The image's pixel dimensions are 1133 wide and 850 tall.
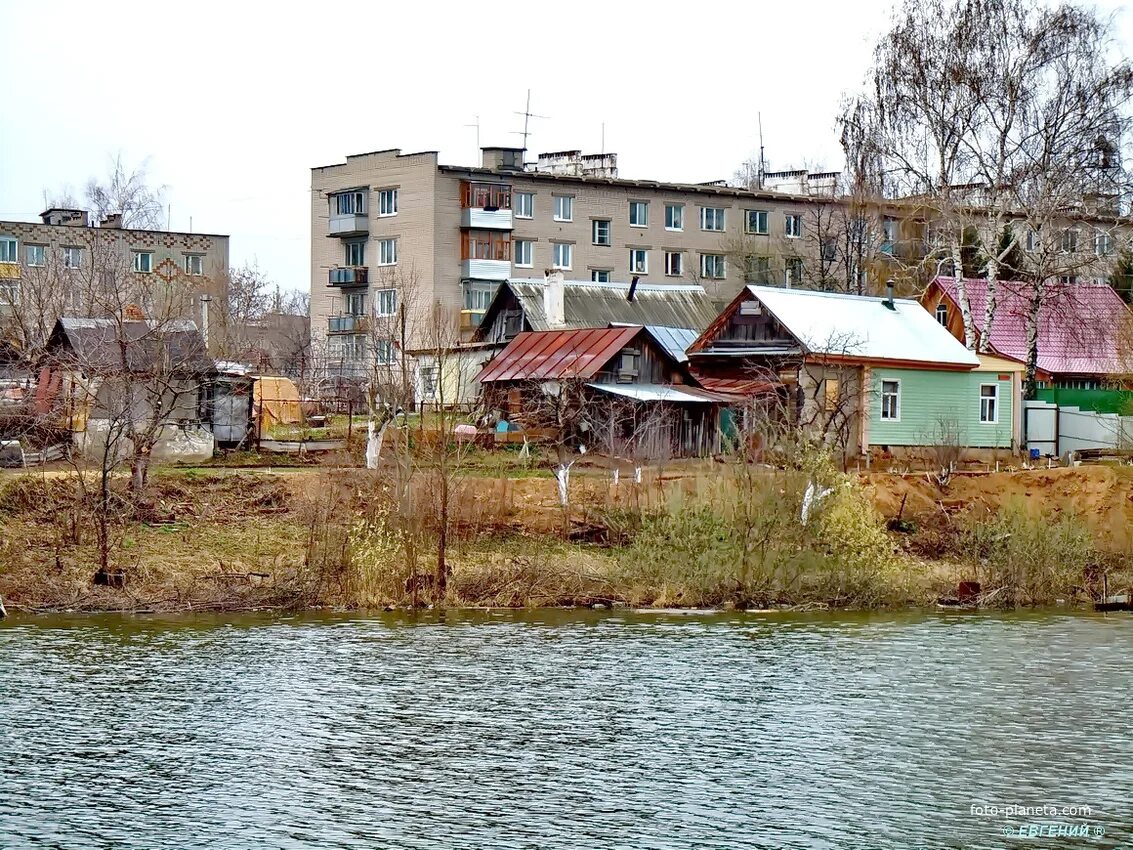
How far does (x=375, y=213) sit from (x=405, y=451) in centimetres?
4608

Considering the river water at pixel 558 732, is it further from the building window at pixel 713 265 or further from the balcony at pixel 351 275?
the building window at pixel 713 265

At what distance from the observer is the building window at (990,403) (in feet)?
158

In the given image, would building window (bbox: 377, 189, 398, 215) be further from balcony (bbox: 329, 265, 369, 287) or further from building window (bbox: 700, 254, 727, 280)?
building window (bbox: 700, 254, 727, 280)

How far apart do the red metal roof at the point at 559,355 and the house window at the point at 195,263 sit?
1574 inches

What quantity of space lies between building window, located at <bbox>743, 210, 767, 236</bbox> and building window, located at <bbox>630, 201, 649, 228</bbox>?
5.43 meters

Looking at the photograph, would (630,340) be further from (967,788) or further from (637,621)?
(967,788)

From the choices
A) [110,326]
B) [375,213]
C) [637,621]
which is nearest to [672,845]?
[637,621]

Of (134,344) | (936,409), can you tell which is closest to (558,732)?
(134,344)

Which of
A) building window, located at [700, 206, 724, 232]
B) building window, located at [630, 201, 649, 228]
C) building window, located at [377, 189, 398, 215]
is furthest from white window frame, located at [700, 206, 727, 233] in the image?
building window, located at [377, 189, 398, 215]

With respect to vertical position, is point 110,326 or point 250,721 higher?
point 110,326

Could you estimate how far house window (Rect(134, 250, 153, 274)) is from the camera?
81.6m

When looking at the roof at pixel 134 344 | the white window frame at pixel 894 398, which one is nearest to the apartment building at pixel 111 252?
the roof at pixel 134 344

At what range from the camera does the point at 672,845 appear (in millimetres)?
14625

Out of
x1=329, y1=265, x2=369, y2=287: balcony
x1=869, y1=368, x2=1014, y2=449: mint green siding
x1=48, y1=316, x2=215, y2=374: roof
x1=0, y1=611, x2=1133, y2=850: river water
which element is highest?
x1=329, y1=265, x2=369, y2=287: balcony
